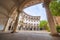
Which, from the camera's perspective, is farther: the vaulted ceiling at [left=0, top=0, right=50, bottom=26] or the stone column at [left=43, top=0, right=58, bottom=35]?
the vaulted ceiling at [left=0, top=0, right=50, bottom=26]

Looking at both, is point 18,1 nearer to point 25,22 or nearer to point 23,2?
point 23,2

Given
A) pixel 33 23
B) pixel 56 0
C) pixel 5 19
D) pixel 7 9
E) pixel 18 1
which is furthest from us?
pixel 33 23

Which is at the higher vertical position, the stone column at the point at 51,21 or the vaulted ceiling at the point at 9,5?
the vaulted ceiling at the point at 9,5

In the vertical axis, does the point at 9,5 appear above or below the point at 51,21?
above

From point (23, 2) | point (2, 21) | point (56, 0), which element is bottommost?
point (2, 21)

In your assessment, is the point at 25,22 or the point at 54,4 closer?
the point at 54,4

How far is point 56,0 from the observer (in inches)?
921

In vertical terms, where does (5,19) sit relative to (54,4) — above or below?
below

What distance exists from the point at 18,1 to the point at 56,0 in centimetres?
898

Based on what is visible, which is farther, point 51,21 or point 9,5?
point 9,5

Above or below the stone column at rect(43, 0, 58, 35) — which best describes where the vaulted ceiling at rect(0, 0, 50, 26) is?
above

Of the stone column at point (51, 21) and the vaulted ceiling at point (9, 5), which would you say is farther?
the vaulted ceiling at point (9, 5)

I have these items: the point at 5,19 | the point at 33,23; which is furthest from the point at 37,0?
the point at 33,23

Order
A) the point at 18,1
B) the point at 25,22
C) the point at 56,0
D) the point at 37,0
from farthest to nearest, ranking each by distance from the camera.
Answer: the point at 25,22 → the point at 56,0 → the point at 37,0 → the point at 18,1
